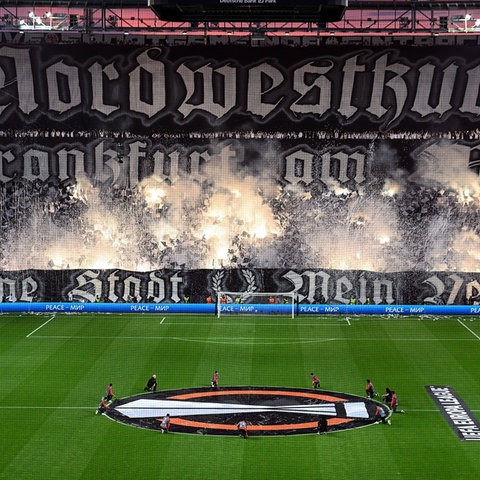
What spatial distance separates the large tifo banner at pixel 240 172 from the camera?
134 feet

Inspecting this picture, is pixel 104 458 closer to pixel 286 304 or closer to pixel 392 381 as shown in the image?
pixel 392 381

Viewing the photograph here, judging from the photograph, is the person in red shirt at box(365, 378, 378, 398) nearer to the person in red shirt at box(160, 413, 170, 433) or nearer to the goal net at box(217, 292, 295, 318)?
the person in red shirt at box(160, 413, 170, 433)

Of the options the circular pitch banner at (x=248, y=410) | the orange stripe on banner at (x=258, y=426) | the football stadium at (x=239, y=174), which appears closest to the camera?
the orange stripe on banner at (x=258, y=426)

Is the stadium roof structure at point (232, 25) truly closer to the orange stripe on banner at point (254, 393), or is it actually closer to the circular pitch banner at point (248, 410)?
the orange stripe on banner at point (254, 393)

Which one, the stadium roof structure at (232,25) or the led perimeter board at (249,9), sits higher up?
the stadium roof structure at (232,25)

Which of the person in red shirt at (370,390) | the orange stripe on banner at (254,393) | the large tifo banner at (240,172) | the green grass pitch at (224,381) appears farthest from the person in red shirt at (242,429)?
the large tifo banner at (240,172)

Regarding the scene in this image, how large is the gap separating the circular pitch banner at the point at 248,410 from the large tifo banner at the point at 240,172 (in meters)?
14.2

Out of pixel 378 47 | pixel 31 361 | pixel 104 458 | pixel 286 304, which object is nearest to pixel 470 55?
pixel 378 47

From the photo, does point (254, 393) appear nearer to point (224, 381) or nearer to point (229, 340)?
point (224, 381)

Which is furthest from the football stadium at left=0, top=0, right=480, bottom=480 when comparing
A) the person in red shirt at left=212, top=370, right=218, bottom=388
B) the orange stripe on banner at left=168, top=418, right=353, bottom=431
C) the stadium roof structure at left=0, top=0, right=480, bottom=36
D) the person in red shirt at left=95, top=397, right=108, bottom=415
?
the orange stripe on banner at left=168, top=418, right=353, bottom=431

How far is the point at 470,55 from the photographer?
4056 centimetres

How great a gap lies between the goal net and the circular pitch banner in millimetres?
12378

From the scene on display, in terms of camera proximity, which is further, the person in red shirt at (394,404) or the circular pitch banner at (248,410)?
the person in red shirt at (394,404)

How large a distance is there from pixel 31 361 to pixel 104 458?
10262 mm
